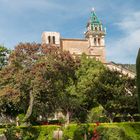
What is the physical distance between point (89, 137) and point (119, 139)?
131 inches

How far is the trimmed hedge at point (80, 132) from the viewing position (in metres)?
26.1

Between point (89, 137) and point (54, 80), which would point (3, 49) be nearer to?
point (54, 80)

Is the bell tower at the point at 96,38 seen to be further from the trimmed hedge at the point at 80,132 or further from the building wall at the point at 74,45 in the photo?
the trimmed hedge at the point at 80,132

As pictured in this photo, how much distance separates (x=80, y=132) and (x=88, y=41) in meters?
88.3

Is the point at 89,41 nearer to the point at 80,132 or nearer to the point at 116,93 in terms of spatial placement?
the point at 116,93

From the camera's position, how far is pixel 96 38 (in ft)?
387

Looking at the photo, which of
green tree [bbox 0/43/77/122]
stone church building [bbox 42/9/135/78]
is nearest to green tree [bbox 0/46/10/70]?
green tree [bbox 0/43/77/122]

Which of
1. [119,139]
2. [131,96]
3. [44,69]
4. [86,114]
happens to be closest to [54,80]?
[44,69]

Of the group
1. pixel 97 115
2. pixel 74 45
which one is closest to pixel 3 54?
pixel 97 115

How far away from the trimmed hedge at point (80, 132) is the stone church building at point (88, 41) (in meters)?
74.3

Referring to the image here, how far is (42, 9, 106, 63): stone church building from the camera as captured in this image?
364ft

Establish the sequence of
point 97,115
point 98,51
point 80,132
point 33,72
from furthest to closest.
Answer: point 98,51, point 97,115, point 33,72, point 80,132

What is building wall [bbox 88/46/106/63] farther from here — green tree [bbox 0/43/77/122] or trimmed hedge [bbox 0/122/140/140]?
trimmed hedge [bbox 0/122/140/140]

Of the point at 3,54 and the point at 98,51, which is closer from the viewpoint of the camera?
the point at 3,54
